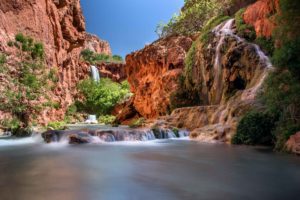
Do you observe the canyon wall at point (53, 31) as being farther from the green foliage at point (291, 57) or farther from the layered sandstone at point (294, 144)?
the layered sandstone at point (294, 144)

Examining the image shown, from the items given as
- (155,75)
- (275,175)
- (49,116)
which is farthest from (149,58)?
(275,175)

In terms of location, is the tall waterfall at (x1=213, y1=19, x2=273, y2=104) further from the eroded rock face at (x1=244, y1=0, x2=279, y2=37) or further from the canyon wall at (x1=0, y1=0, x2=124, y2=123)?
the canyon wall at (x1=0, y1=0, x2=124, y2=123)

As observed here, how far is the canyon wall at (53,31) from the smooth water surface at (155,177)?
49.7 feet

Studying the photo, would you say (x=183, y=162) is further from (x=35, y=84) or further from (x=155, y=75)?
(x=155, y=75)

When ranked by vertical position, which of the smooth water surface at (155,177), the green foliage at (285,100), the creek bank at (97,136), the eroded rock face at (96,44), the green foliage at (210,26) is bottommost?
the smooth water surface at (155,177)

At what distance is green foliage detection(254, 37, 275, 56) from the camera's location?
17320 millimetres

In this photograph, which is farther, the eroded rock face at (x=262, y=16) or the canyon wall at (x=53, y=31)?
the canyon wall at (x=53, y=31)

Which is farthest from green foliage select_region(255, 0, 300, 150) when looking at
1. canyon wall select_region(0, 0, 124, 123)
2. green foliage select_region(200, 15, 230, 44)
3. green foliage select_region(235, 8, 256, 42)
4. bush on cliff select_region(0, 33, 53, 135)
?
canyon wall select_region(0, 0, 124, 123)

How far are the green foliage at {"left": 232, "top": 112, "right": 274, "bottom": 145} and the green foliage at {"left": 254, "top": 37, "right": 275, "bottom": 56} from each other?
26.3ft

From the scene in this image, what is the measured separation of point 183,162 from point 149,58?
20805 mm

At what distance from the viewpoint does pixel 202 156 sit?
845 cm

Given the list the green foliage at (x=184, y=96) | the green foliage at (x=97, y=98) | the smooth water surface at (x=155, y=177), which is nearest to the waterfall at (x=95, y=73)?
the green foliage at (x=97, y=98)

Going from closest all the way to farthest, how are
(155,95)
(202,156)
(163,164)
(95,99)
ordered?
(163,164) → (202,156) → (155,95) → (95,99)

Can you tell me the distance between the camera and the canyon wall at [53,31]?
78.6 ft
